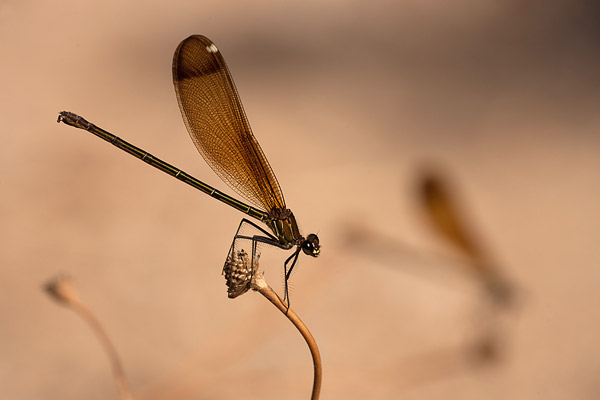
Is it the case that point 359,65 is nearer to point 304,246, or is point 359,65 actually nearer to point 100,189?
point 100,189

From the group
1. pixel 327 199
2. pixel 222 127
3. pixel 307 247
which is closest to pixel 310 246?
pixel 307 247

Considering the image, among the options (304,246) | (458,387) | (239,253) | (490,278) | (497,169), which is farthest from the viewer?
(497,169)

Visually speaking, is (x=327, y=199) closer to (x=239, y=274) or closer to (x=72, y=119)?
(x=72, y=119)

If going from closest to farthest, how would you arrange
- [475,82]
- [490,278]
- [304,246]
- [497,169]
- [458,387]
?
[304,246]
[458,387]
[490,278]
[497,169]
[475,82]

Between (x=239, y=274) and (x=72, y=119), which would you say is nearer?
(x=239, y=274)

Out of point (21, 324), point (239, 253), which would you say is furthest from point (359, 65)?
point (239, 253)

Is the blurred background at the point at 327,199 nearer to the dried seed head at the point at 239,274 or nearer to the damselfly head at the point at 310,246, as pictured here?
the damselfly head at the point at 310,246

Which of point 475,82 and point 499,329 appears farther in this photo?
point 475,82

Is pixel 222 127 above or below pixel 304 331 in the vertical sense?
above
